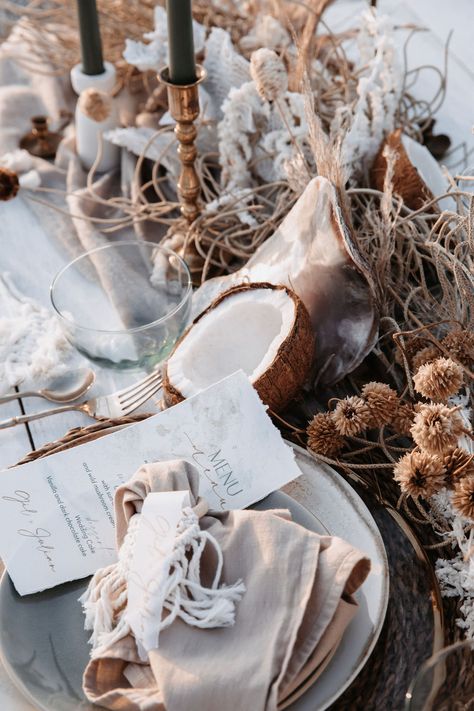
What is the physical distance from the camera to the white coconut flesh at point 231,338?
27.1 inches

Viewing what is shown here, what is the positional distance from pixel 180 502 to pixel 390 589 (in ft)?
0.54

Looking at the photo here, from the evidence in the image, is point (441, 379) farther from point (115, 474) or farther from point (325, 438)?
point (115, 474)

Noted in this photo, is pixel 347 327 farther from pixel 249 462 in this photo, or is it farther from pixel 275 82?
pixel 275 82

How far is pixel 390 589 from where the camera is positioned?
54 centimetres

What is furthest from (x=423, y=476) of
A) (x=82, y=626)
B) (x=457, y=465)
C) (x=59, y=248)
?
(x=59, y=248)

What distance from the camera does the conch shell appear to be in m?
0.70

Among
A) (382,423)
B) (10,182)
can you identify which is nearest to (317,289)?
(382,423)

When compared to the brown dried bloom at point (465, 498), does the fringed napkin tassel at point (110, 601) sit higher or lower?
lower

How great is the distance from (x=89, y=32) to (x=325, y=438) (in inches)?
27.9

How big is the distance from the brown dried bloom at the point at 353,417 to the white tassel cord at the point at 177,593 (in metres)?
0.16

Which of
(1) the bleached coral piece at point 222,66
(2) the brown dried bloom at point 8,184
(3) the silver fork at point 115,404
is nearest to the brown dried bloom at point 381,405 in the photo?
(3) the silver fork at point 115,404

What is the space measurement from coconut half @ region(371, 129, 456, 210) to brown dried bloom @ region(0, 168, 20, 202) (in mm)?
490

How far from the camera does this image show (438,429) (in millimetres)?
518

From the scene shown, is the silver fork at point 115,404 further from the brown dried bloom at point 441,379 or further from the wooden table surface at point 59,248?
the brown dried bloom at point 441,379
